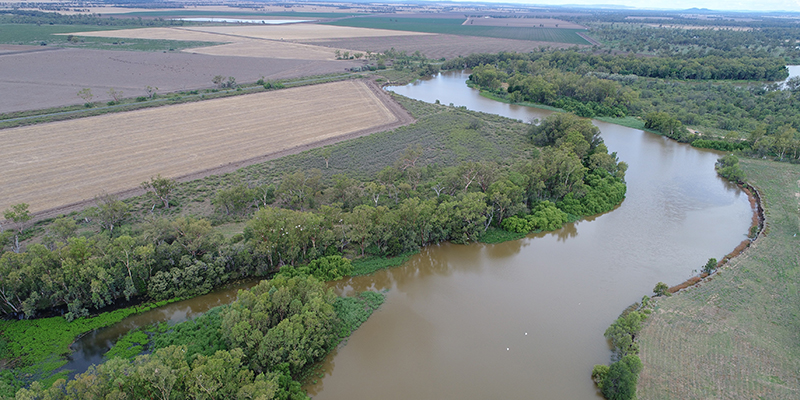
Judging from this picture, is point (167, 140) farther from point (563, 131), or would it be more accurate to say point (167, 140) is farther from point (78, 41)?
point (78, 41)

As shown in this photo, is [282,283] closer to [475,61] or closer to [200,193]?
[200,193]

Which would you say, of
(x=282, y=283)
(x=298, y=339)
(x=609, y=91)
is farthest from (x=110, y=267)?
(x=609, y=91)

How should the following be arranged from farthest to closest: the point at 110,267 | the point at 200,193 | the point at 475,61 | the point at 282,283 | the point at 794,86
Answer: the point at 475,61
the point at 794,86
the point at 200,193
the point at 110,267
the point at 282,283

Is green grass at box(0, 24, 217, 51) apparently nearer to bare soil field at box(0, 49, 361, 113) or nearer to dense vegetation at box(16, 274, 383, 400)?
bare soil field at box(0, 49, 361, 113)

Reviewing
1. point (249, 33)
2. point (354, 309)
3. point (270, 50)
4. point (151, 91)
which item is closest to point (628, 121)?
point (354, 309)

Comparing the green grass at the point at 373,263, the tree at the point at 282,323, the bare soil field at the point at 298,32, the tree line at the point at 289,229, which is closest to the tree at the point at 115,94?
the tree line at the point at 289,229

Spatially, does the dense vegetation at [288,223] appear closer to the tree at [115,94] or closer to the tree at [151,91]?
the tree at [151,91]

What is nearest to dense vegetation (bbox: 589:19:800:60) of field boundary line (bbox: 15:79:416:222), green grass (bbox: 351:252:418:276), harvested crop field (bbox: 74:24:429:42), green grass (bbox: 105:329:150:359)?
harvested crop field (bbox: 74:24:429:42)

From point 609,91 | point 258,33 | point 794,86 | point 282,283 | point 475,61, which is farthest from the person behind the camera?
point 258,33

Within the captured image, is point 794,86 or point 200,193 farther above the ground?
point 794,86
